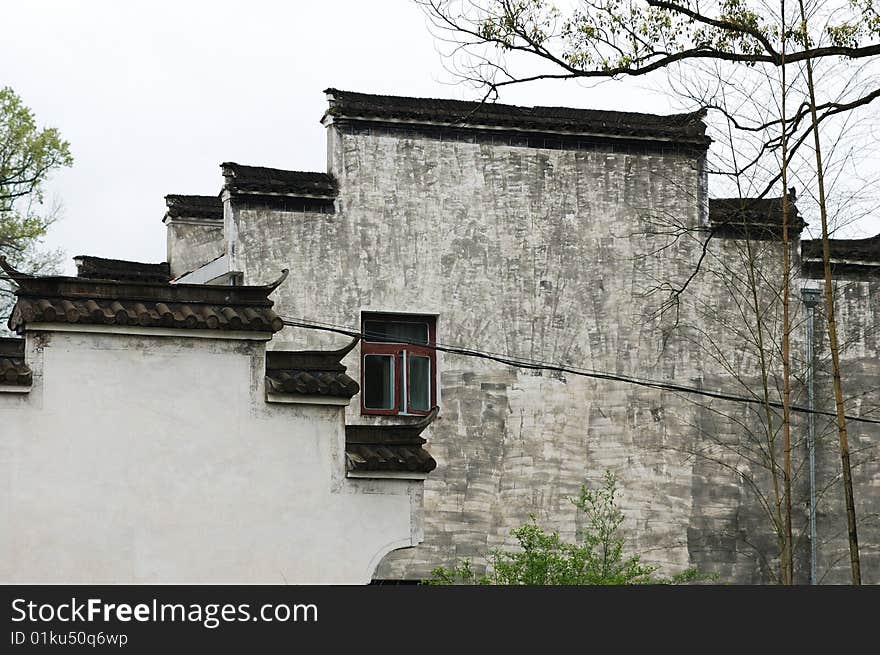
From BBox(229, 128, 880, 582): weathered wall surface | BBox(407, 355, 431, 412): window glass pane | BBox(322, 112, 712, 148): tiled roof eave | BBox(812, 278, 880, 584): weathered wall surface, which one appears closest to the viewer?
BBox(229, 128, 880, 582): weathered wall surface

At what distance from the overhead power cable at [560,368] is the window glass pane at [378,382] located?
0.31 m

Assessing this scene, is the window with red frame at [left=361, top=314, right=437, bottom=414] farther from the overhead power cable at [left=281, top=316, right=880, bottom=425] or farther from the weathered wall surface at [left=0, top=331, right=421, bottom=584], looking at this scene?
the weathered wall surface at [left=0, top=331, right=421, bottom=584]

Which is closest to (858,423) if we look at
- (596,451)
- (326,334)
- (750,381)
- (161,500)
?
(750,381)

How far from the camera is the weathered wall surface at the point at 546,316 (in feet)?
58.1

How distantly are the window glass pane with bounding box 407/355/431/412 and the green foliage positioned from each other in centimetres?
200

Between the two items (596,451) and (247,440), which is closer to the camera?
(247,440)

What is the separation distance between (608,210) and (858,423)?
455cm

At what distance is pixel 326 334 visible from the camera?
57.3 feet

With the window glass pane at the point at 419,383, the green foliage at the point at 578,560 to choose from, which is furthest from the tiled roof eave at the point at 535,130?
the green foliage at the point at 578,560

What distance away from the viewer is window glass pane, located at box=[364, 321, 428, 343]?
17.8m

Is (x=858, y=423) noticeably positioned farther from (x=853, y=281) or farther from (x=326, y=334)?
(x=326, y=334)

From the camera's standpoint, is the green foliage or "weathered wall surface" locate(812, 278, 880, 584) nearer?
the green foliage

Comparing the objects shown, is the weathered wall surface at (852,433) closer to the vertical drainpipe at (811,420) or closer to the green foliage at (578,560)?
the vertical drainpipe at (811,420)

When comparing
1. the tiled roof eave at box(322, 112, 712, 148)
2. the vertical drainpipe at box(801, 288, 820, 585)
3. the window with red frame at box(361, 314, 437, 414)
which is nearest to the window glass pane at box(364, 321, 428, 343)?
the window with red frame at box(361, 314, 437, 414)
